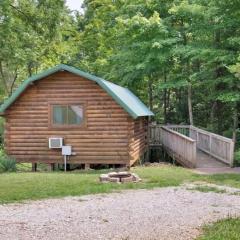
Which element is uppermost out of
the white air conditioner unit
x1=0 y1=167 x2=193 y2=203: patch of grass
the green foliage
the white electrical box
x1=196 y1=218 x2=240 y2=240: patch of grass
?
the green foliage

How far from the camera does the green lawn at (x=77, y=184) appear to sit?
12223 mm

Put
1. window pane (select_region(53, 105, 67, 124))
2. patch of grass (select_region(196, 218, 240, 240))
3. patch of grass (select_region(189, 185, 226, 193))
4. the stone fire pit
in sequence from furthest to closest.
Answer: window pane (select_region(53, 105, 67, 124)) < the stone fire pit < patch of grass (select_region(189, 185, 226, 193)) < patch of grass (select_region(196, 218, 240, 240))

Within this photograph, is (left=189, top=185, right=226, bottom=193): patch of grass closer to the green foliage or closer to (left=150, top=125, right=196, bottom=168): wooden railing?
the green foliage

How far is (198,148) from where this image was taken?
23078 mm

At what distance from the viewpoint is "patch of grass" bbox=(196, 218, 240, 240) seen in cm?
768

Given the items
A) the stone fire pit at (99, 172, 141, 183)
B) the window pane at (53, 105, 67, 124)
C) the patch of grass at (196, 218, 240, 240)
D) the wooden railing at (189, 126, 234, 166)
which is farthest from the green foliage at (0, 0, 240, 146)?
the patch of grass at (196, 218, 240, 240)

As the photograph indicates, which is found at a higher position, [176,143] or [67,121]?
[67,121]

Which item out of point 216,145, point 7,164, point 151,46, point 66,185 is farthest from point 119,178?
point 151,46

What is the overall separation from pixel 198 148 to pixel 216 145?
→ 2665 millimetres

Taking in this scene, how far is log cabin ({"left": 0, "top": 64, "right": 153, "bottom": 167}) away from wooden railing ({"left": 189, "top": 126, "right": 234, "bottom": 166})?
3.73 meters

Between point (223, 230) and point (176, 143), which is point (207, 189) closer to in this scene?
point (223, 230)

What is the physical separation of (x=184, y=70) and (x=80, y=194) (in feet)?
55.4

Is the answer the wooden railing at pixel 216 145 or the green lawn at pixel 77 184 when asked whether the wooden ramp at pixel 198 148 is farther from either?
the green lawn at pixel 77 184

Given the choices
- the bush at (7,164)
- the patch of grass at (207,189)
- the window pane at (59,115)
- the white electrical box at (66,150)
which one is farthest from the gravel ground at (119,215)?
the bush at (7,164)
